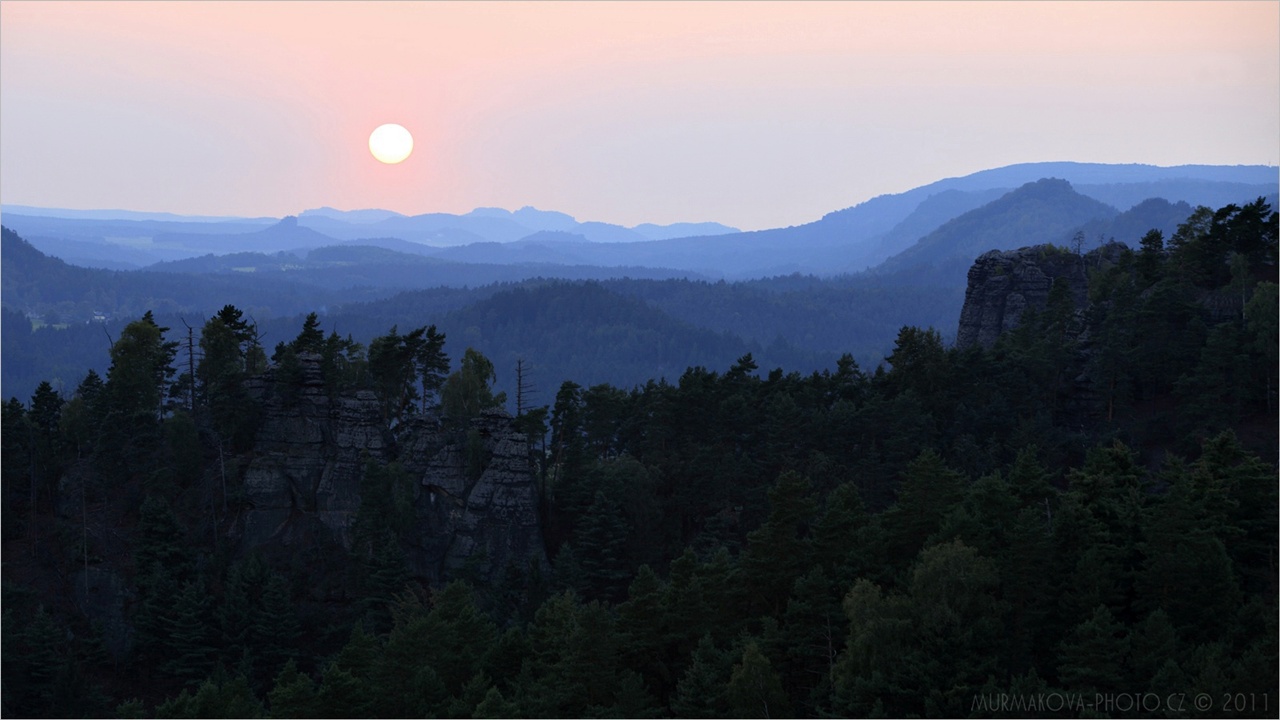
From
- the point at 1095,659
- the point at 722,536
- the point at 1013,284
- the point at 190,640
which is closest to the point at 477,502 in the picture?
the point at 722,536

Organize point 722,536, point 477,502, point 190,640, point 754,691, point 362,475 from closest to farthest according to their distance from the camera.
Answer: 1. point 754,691
2. point 190,640
3. point 722,536
4. point 477,502
5. point 362,475

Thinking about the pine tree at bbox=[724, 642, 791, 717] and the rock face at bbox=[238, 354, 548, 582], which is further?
the rock face at bbox=[238, 354, 548, 582]

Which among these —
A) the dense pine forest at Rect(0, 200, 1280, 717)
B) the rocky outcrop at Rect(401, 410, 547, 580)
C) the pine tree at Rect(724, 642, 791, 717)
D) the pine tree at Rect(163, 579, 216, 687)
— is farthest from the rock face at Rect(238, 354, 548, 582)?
the pine tree at Rect(724, 642, 791, 717)

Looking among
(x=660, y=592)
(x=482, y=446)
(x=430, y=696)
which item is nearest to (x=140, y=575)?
(x=482, y=446)

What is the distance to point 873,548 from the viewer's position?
3884cm

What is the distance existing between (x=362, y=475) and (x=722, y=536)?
66.6ft

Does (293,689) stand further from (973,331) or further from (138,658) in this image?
(973,331)

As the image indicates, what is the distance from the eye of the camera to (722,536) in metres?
55.4

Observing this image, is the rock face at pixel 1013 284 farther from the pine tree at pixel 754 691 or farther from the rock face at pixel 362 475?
the pine tree at pixel 754 691

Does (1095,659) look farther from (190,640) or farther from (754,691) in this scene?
(190,640)

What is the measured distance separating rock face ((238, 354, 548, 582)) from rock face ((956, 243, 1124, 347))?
1855 inches

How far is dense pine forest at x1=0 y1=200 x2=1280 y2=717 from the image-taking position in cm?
3186

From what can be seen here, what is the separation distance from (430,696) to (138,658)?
21232 mm

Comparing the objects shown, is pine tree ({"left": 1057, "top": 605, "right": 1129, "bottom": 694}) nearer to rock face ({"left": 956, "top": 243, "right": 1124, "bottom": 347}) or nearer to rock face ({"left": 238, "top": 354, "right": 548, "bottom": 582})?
rock face ({"left": 238, "top": 354, "right": 548, "bottom": 582})
